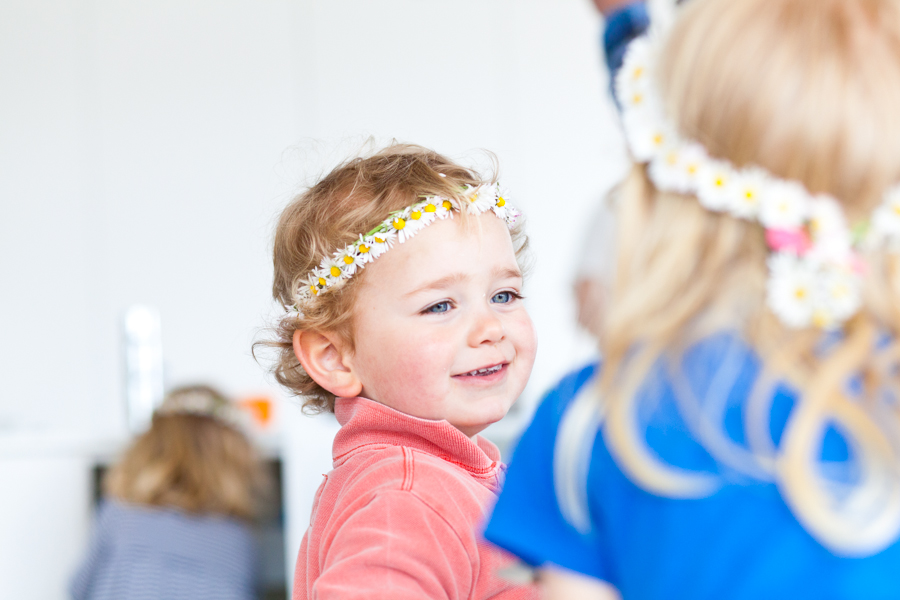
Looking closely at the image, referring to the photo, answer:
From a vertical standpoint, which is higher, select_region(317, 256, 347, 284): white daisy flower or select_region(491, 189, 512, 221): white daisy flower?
select_region(491, 189, 512, 221): white daisy flower

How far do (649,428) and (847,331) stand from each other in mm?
126

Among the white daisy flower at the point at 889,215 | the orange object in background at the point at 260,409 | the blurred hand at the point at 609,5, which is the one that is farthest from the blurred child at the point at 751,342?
the orange object in background at the point at 260,409

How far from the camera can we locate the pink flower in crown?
534mm

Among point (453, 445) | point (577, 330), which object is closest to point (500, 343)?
point (453, 445)

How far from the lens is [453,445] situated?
3.02ft

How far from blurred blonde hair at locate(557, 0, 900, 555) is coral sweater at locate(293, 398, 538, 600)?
255mm

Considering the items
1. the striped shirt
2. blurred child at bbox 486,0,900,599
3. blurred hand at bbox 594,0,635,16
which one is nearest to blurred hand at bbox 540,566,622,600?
blurred child at bbox 486,0,900,599

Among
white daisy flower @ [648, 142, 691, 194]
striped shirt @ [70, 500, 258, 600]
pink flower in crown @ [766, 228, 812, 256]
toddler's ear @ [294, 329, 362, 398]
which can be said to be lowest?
striped shirt @ [70, 500, 258, 600]

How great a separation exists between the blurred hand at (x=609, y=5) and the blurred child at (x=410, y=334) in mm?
331

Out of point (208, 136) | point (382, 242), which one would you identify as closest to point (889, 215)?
point (382, 242)

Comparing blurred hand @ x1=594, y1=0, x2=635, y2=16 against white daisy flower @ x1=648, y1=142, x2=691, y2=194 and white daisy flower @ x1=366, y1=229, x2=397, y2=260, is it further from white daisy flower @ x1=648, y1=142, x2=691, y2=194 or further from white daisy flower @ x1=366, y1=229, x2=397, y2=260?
white daisy flower @ x1=366, y1=229, x2=397, y2=260

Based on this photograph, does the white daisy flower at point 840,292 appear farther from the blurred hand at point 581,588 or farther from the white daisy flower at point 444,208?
the white daisy flower at point 444,208

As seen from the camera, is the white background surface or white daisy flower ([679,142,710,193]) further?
the white background surface

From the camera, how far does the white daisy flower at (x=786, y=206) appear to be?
1.75ft
